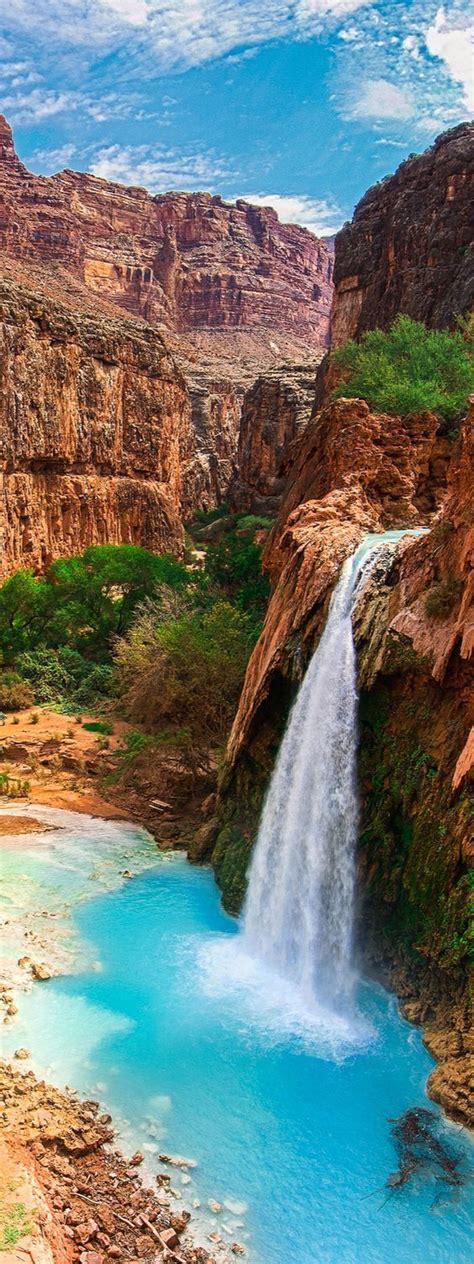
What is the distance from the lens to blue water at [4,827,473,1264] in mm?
7277

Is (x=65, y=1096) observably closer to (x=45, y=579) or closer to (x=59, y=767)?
(x=59, y=767)

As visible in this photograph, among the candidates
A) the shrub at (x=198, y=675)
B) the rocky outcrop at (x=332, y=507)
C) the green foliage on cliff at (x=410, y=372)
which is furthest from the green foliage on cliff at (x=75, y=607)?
the rocky outcrop at (x=332, y=507)

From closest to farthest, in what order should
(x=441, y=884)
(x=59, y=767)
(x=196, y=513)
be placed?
(x=441, y=884)
(x=59, y=767)
(x=196, y=513)

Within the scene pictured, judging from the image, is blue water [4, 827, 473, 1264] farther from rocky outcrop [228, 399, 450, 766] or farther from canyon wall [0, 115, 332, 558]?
canyon wall [0, 115, 332, 558]

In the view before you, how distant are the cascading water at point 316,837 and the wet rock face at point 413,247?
72.1 ft

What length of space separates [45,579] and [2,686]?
10.9 m

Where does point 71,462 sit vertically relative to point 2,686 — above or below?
above

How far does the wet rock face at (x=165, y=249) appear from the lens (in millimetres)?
88625

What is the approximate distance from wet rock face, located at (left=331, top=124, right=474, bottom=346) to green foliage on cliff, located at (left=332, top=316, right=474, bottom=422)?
23.4 ft

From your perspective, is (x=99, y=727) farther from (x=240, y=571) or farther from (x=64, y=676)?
(x=240, y=571)

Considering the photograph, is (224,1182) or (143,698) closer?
(224,1182)

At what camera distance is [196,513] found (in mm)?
61906

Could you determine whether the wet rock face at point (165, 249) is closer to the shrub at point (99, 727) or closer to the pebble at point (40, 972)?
the shrub at point (99, 727)

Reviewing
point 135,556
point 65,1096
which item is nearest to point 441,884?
point 65,1096
